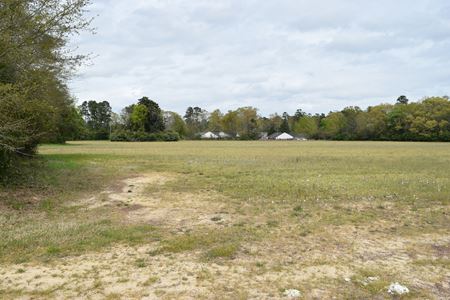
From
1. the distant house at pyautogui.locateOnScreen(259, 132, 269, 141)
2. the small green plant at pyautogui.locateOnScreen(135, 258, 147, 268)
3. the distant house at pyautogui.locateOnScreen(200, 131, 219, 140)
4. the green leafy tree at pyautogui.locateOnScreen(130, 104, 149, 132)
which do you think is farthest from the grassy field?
the distant house at pyautogui.locateOnScreen(259, 132, 269, 141)

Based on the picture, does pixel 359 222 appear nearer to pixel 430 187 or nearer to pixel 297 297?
pixel 297 297

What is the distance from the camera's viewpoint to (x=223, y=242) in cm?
690

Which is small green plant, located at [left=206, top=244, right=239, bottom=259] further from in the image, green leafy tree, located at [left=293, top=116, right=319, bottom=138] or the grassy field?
green leafy tree, located at [left=293, top=116, right=319, bottom=138]

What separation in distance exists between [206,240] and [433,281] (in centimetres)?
371

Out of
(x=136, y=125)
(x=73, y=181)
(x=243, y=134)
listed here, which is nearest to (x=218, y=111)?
(x=243, y=134)

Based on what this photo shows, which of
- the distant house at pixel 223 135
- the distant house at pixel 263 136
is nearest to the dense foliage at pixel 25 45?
the distant house at pixel 223 135

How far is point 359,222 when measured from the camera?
8492 mm

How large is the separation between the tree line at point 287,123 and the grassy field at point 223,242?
86641 millimetres

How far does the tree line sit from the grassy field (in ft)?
284

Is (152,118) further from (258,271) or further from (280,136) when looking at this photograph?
(258,271)

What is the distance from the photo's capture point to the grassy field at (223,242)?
16.2 ft

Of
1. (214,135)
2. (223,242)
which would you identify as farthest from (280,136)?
(223,242)

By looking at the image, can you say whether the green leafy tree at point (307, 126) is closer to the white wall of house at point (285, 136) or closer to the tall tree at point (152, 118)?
the white wall of house at point (285, 136)

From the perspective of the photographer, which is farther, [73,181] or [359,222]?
[73,181]
